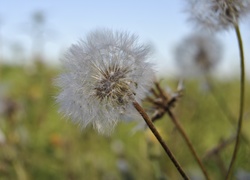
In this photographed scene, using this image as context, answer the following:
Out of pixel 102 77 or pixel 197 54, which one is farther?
pixel 197 54

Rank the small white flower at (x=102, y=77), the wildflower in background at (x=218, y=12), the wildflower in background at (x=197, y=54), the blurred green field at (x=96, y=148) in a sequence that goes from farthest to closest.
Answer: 1. the wildflower in background at (x=197, y=54)
2. the blurred green field at (x=96, y=148)
3. the wildflower in background at (x=218, y=12)
4. the small white flower at (x=102, y=77)

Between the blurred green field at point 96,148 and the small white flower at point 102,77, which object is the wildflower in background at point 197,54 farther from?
the small white flower at point 102,77

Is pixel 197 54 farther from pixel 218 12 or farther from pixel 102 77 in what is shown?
pixel 102 77

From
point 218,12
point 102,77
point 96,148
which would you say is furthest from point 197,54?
point 102,77

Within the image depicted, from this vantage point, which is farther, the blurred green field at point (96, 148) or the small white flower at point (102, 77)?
the blurred green field at point (96, 148)

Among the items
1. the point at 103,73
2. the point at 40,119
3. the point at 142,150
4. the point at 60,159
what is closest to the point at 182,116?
the point at 142,150

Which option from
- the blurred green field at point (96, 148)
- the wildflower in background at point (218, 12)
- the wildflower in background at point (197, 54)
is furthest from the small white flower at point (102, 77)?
the wildflower in background at point (197, 54)

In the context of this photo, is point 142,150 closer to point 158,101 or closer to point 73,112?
point 158,101

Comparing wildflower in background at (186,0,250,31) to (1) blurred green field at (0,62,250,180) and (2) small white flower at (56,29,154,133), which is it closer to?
(2) small white flower at (56,29,154,133)
